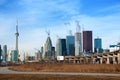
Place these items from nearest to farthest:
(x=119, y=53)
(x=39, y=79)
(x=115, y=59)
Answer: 1. (x=39, y=79)
2. (x=119, y=53)
3. (x=115, y=59)

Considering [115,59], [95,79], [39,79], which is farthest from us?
[115,59]

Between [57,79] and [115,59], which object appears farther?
[115,59]

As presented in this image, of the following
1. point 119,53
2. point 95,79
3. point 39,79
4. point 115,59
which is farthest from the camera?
point 115,59

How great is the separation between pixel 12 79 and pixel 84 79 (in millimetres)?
12858

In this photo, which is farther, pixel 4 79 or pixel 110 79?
pixel 4 79

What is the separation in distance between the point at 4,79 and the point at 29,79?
5.41 metres

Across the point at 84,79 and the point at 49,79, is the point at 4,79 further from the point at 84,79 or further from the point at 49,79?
the point at 84,79

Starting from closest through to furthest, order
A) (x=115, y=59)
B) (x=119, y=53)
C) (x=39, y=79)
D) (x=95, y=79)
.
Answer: (x=95, y=79) → (x=39, y=79) → (x=119, y=53) → (x=115, y=59)

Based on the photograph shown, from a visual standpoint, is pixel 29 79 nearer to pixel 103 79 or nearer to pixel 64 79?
pixel 64 79

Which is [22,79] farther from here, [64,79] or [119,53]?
[119,53]

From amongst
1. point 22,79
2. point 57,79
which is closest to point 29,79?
point 22,79

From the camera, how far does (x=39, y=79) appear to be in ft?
166

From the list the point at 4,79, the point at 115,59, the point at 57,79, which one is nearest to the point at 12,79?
the point at 4,79

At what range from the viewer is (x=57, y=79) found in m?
49.3
